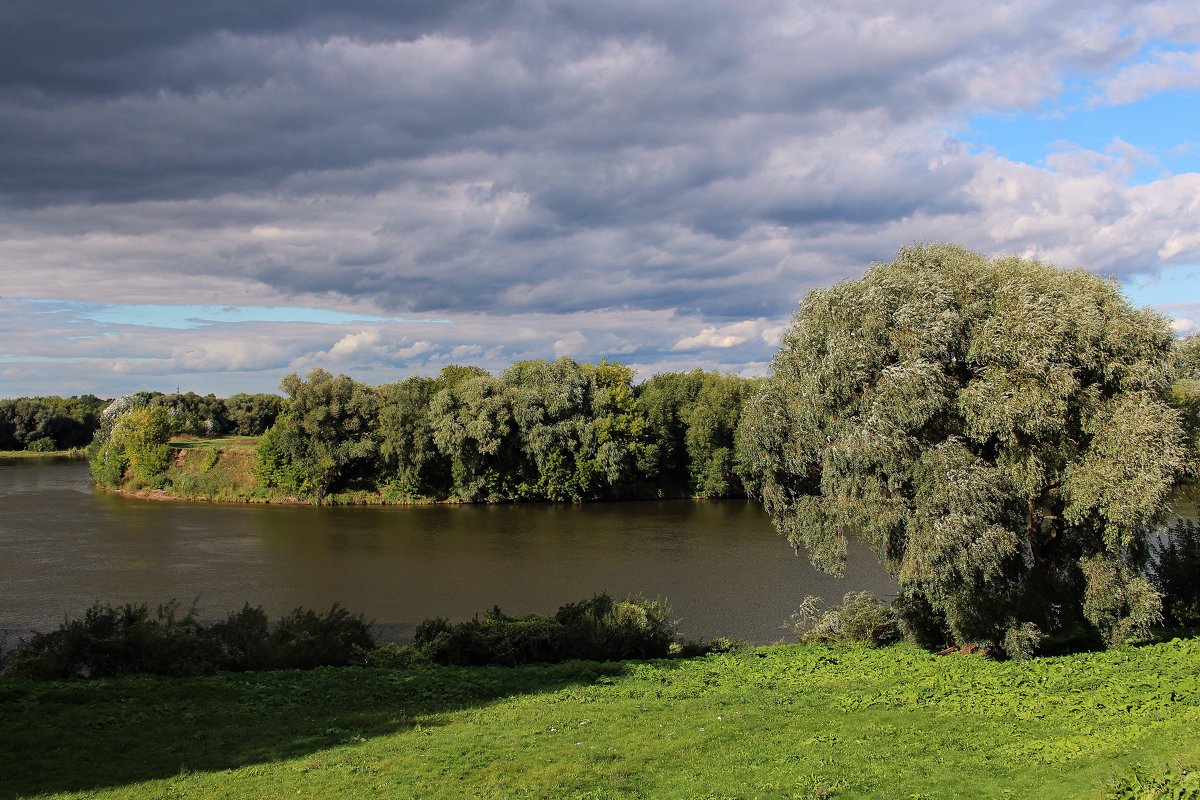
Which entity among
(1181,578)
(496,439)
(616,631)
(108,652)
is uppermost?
(496,439)

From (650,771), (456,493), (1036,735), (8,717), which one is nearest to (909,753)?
(1036,735)

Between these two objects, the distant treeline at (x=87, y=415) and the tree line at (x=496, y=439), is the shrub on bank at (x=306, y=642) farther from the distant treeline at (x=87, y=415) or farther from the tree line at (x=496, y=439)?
the distant treeline at (x=87, y=415)

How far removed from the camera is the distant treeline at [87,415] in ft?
365

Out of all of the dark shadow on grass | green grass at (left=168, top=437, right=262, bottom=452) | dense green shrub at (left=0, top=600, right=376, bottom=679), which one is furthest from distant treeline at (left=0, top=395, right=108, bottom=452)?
the dark shadow on grass

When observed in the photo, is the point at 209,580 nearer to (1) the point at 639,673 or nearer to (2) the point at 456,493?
(1) the point at 639,673

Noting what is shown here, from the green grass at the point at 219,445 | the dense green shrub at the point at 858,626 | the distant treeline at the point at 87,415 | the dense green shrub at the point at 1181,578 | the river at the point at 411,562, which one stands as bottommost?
the river at the point at 411,562

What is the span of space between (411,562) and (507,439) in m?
26.5

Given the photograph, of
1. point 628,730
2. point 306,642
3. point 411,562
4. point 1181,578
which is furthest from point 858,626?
point 411,562

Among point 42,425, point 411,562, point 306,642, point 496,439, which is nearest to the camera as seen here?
point 306,642

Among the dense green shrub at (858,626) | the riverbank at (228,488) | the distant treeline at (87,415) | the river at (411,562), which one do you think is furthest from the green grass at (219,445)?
the dense green shrub at (858,626)

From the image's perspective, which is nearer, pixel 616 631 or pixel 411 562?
pixel 616 631

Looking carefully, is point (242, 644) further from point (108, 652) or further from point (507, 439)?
point (507, 439)

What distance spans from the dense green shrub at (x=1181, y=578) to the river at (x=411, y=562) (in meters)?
9.74

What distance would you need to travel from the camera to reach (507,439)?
65312 millimetres
